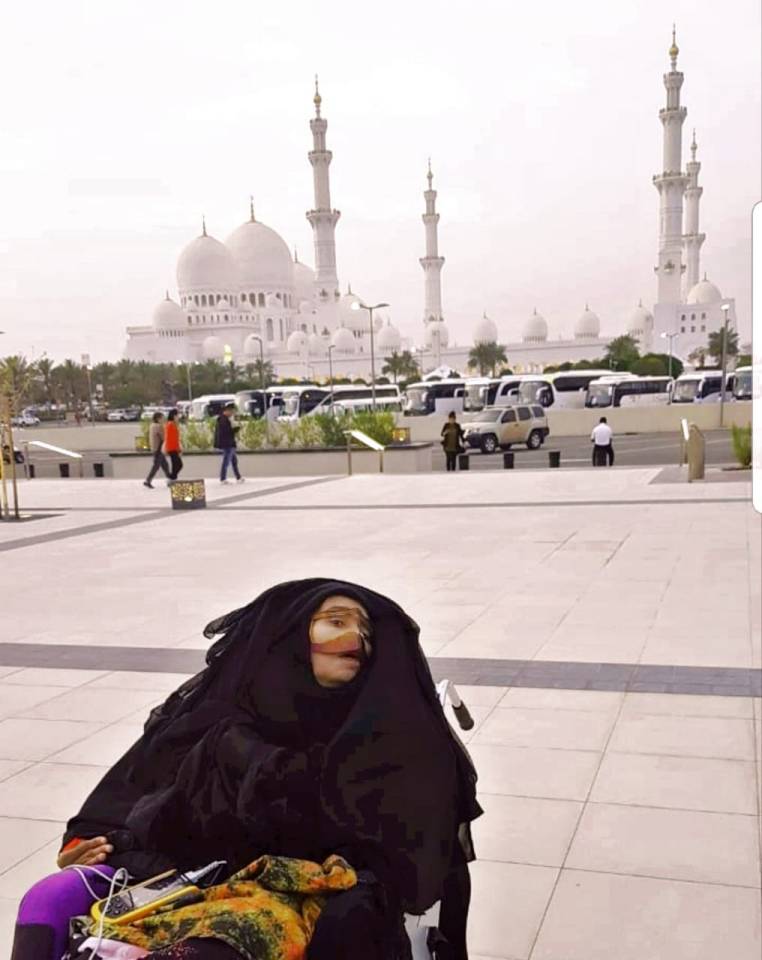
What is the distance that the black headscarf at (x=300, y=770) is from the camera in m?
1.78

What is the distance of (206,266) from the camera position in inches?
3027

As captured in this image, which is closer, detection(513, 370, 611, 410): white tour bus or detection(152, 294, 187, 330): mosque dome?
detection(513, 370, 611, 410): white tour bus

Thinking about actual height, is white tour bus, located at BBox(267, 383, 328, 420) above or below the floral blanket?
above

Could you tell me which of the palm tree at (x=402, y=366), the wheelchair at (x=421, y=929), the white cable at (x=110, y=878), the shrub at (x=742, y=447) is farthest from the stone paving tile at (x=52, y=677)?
the palm tree at (x=402, y=366)

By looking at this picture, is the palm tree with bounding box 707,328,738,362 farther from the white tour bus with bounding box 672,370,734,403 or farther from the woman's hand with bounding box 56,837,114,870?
the woman's hand with bounding box 56,837,114,870

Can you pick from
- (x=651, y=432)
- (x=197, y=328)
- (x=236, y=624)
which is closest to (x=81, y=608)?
(x=236, y=624)

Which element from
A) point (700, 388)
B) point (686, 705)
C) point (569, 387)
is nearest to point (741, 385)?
point (700, 388)

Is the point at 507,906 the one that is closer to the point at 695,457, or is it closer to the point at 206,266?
the point at 695,457

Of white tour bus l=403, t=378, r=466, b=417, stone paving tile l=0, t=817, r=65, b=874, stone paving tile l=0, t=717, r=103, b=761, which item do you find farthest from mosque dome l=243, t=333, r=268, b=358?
stone paving tile l=0, t=817, r=65, b=874

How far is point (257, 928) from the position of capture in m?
1.57

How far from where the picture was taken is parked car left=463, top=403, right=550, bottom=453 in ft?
83.1

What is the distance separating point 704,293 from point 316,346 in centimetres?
3650

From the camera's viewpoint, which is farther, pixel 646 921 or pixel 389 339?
pixel 389 339

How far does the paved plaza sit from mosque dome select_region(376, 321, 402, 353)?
7834 cm
